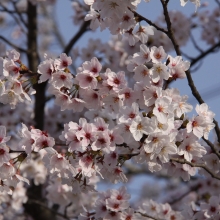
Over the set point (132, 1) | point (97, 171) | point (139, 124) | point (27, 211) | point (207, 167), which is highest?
point (132, 1)

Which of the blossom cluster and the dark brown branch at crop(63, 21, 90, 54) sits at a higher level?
the blossom cluster

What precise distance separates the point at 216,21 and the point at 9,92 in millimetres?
4135

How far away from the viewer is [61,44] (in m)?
11.0

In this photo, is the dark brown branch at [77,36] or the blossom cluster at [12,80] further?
the dark brown branch at [77,36]

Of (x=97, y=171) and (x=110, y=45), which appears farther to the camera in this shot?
(x=110, y=45)

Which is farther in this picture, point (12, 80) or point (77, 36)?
point (77, 36)

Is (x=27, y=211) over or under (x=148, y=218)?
under

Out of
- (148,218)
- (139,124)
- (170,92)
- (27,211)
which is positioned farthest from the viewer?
(27,211)

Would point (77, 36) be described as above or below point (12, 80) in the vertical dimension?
below

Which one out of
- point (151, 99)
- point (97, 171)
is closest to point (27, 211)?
point (97, 171)

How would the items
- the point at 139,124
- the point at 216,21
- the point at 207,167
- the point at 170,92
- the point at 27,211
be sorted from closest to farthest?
the point at 139,124 → the point at 170,92 → the point at 207,167 → the point at 27,211 → the point at 216,21

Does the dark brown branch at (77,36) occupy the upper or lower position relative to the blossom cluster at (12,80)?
lower

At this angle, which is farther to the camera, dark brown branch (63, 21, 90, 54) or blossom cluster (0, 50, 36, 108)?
dark brown branch (63, 21, 90, 54)

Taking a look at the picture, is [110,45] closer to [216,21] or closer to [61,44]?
[216,21]
